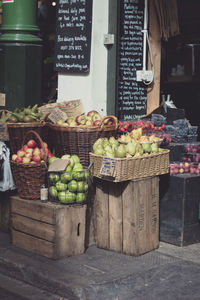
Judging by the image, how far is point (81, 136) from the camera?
22.0 ft

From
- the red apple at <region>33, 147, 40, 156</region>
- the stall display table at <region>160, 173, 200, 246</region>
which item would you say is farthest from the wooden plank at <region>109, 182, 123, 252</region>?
the red apple at <region>33, 147, 40, 156</region>

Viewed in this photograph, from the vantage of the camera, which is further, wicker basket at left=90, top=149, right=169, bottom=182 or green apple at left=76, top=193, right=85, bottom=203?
green apple at left=76, top=193, right=85, bottom=203

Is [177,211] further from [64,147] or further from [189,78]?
[189,78]

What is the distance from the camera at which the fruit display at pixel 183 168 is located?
265 inches

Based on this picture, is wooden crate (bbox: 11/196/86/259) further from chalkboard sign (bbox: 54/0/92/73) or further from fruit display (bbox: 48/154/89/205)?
chalkboard sign (bbox: 54/0/92/73)

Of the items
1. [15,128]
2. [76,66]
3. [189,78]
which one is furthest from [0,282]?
[189,78]

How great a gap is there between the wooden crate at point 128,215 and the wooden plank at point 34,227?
Result: 65cm

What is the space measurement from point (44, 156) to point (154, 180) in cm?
123

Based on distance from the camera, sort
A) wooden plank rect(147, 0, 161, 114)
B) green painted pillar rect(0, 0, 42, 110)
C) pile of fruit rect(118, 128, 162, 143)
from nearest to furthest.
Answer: pile of fruit rect(118, 128, 162, 143) → wooden plank rect(147, 0, 161, 114) → green painted pillar rect(0, 0, 42, 110)

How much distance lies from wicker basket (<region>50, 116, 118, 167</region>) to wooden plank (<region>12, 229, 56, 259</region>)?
3.53 feet

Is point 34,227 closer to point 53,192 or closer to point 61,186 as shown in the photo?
point 53,192

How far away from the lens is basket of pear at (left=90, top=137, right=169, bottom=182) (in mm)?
6090

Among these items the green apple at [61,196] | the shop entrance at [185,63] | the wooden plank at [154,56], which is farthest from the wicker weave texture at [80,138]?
the shop entrance at [185,63]

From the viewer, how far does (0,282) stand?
593 cm
